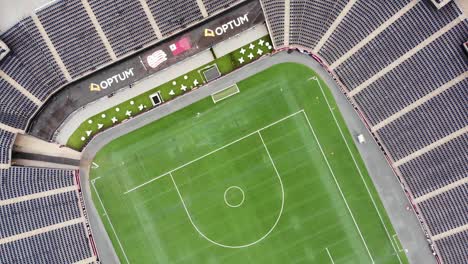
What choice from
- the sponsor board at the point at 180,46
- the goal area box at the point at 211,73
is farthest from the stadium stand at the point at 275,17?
the sponsor board at the point at 180,46

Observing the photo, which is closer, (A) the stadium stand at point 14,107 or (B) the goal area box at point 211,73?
(A) the stadium stand at point 14,107

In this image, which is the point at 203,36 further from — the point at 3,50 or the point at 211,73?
the point at 3,50

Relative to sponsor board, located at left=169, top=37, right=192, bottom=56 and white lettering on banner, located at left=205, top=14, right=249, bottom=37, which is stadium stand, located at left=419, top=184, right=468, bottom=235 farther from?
sponsor board, located at left=169, top=37, right=192, bottom=56

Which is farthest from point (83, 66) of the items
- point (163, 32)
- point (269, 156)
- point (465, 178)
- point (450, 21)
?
point (465, 178)

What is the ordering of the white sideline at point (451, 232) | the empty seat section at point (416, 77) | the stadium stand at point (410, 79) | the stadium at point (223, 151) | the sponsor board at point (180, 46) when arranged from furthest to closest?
the sponsor board at point (180, 46), the stadium at point (223, 151), the white sideline at point (451, 232), the stadium stand at point (410, 79), the empty seat section at point (416, 77)

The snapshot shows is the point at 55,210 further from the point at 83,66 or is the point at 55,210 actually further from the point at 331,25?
the point at 331,25

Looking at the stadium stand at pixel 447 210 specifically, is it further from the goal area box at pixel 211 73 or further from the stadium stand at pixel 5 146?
the stadium stand at pixel 5 146

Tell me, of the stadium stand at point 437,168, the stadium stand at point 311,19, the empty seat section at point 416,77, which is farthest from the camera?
the stadium stand at point 311,19
